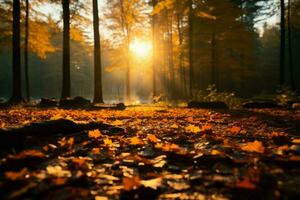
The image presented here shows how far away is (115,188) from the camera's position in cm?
223

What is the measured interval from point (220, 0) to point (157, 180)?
20.3 m

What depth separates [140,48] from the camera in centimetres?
2669

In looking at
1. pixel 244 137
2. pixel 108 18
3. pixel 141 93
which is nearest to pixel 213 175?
pixel 244 137

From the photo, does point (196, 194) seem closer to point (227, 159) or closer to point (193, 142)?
point (227, 159)

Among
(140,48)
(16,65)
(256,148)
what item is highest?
(140,48)

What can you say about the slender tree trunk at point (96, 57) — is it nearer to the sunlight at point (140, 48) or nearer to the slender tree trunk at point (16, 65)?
the slender tree trunk at point (16, 65)

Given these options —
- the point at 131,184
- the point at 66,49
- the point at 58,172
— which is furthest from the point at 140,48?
the point at 131,184

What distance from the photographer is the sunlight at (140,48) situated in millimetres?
25575

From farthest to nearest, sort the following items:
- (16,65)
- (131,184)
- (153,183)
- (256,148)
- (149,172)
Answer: (16,65), (256,148), (149,172), (153,183), (131,184)

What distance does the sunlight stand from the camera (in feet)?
83.9

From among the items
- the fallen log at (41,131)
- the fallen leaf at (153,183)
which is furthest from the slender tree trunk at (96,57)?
the fallen leaf at (153,183)

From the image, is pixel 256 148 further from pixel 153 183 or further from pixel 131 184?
pixel 131 184

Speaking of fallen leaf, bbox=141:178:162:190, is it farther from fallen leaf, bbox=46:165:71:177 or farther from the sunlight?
the sunlight

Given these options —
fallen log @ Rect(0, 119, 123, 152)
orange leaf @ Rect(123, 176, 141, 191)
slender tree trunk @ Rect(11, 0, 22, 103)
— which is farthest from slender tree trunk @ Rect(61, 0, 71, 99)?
orange leaf @ Rect(123, 176, 141, 191)
